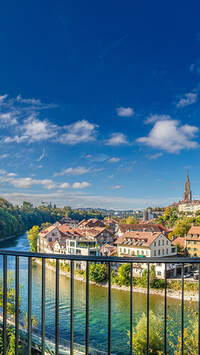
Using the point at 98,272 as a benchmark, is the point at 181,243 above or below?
below

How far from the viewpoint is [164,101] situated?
215 feet

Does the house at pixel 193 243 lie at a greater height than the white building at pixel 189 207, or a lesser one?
lesser

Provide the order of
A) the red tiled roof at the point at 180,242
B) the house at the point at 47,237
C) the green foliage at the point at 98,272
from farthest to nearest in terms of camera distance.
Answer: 1. the house at the point at 47,237
2. the red tiled roof at the point at 180,242
3. the green foliage at the point at 98,272

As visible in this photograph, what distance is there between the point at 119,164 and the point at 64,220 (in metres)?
37.0

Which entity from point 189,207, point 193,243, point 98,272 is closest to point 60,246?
point 98,272

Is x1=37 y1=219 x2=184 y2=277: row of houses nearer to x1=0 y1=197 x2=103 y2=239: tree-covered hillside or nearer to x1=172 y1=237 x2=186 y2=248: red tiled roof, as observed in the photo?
x1=172 y1=237 x2=186 y2=248: red tiled roof

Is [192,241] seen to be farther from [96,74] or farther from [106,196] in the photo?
[106,196]

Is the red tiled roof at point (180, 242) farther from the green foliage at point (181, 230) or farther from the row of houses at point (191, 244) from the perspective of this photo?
the green foliage at point (181, 230)

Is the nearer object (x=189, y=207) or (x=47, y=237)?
(x=47, y=237)

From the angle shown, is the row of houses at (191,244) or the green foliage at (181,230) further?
the green foliage at (181,230)

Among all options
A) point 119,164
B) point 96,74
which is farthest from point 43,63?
point 119,164

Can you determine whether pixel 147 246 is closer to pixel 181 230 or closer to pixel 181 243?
pixel 181 243

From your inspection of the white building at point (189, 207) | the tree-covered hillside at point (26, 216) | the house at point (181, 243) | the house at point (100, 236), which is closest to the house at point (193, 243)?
the house at point (181, 243)

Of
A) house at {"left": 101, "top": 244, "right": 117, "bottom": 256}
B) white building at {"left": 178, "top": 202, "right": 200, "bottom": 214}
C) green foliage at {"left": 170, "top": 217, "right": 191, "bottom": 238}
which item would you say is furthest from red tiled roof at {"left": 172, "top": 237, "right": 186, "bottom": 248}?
white building at {"left": 178, "top": 202, "right": 200, "bottom": 214}
